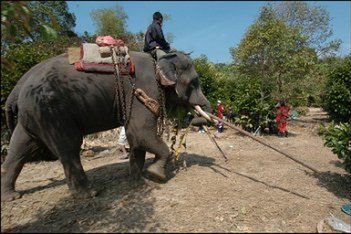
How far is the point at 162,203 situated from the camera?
17.1 feet

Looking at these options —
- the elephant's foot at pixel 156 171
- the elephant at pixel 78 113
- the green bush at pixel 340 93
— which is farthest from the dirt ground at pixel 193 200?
the green bush at pixel 340 93

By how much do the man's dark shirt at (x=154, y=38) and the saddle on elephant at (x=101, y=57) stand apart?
1.24 meters

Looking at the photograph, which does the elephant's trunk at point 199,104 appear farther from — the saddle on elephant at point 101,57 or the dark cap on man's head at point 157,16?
the dark cap on man's head at point 157,16

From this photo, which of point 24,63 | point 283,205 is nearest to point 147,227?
point 283,205

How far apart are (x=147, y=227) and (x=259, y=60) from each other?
1462cm

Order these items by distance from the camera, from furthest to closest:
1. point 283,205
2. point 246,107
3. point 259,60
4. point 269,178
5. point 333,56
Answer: point 333,56 < point 259,60 < point 246,107 < point 269,178 < point 283,205

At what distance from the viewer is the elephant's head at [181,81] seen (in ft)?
20.2

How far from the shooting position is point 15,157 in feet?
18.3

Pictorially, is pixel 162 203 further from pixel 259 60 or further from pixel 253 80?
pixel 259 60

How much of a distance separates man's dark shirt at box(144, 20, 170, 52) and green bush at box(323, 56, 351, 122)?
7435 mm

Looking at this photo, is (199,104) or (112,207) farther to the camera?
(199,104)

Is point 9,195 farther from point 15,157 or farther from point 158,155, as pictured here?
point 158,155

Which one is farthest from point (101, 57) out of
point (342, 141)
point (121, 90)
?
point (342, 141)

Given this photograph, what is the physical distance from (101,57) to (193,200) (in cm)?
266
